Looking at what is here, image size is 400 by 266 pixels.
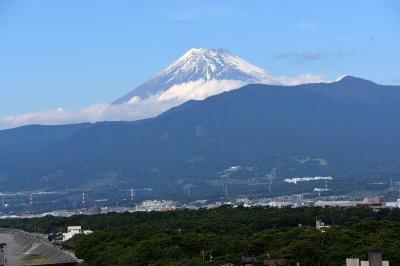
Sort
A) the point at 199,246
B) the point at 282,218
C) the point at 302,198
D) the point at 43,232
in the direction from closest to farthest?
the point at 199,246
the point at 282,218
the point at 43,232
the point at 302,198

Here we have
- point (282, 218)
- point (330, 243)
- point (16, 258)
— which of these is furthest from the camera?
point (282, 218)

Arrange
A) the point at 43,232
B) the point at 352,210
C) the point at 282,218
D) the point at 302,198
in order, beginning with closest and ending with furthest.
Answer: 1. the point at 282,218
2. the point at 352,210
3. the point at 43,232
4. the point at 302,198

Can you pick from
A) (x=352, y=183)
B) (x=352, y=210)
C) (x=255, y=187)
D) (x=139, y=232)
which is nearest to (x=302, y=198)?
(x=352, y=183)

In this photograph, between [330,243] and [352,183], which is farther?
[352,183]

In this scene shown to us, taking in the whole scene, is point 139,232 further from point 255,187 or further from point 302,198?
point 255,187

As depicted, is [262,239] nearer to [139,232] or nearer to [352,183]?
[139,232]

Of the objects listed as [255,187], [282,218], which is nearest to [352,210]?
[282,218]

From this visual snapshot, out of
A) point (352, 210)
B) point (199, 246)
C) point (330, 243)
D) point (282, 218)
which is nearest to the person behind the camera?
point (330, 243)

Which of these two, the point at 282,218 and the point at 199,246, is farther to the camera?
the point at 282,218
